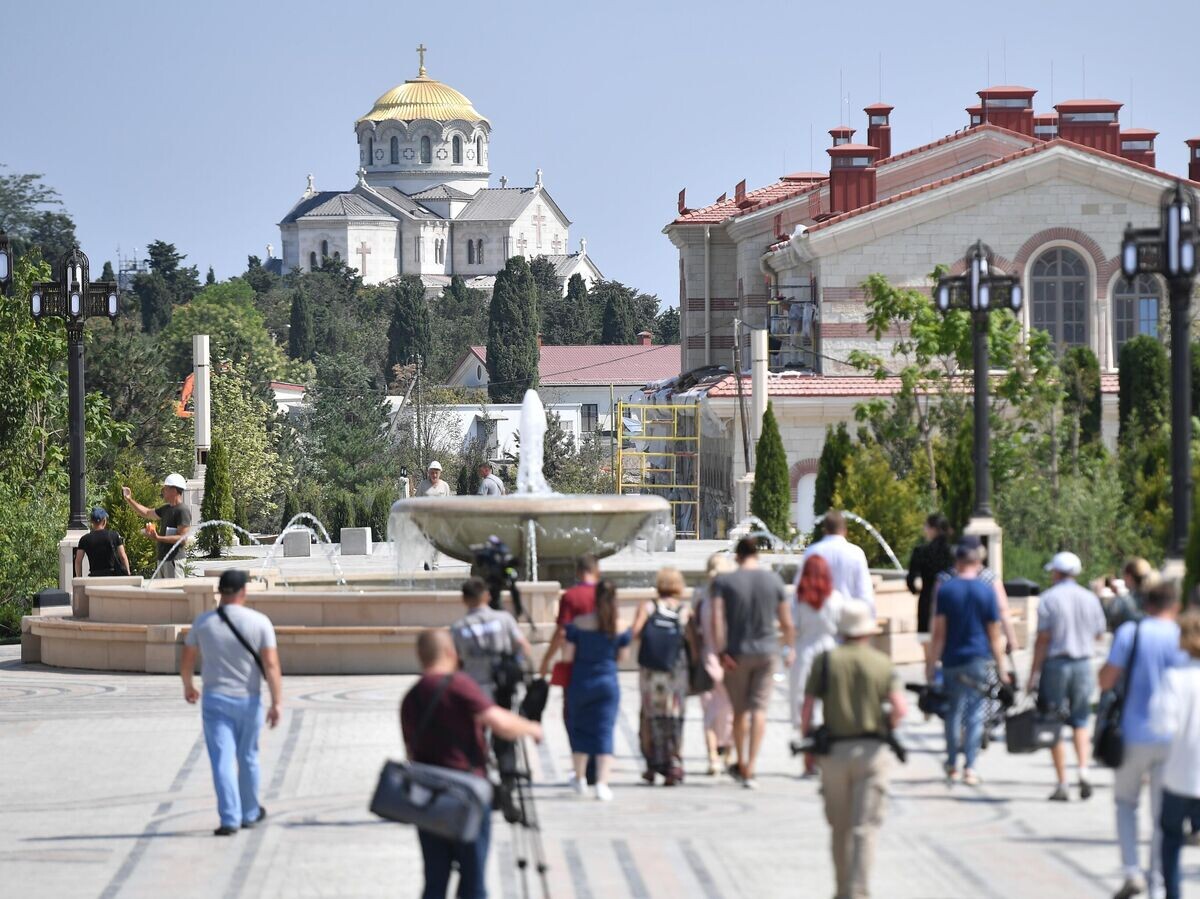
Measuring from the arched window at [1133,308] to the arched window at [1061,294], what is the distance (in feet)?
2.05

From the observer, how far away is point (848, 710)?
951 cm

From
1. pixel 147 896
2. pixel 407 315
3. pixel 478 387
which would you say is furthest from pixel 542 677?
pixel 407 315

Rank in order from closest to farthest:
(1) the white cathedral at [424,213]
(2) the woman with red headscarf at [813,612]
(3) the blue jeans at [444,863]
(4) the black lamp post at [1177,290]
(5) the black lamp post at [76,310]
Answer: (3) the blue jeans at [444,863], (2) the woman with red headscarf at [813,612], (4) the black lamp post at [1177,290], (5) the black lamp post at [76,310], (1) the white cathedral at [424,213]

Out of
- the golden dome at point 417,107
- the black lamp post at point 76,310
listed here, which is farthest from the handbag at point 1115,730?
the golden dome at point 417,107

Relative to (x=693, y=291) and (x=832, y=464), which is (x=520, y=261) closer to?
(x=693, y=291)

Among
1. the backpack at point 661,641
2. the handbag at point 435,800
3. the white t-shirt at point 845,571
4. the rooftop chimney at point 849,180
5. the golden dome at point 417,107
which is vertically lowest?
the handbag at point 435,800

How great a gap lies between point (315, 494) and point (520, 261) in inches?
2150

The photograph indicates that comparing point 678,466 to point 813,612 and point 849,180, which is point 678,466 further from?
point 813,612

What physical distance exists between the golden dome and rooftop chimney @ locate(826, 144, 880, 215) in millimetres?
153358

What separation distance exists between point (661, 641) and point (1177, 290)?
585cm

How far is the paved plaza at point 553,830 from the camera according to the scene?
10.4 m

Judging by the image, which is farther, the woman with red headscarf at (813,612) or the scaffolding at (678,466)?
the scaffolding at (678,466)

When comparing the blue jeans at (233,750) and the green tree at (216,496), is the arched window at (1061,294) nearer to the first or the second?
the green tree at (216,496)

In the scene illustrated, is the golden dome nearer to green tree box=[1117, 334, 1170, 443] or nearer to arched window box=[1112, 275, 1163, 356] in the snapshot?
arched window box=[1112, 275, 1163, 356]
